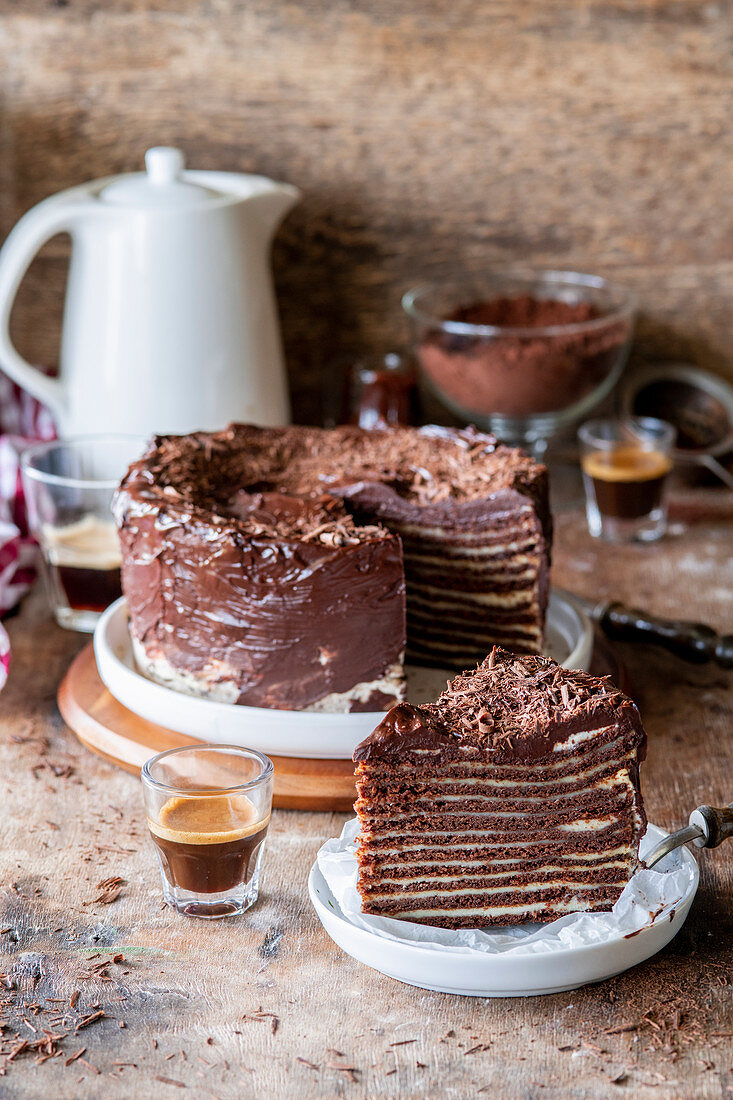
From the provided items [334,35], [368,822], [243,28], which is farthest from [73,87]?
[368,822]

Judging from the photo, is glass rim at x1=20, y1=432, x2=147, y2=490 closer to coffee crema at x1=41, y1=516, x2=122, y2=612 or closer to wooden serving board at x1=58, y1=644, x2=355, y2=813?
coffee crema at x1=41, y1=516, x2=122, y2=612

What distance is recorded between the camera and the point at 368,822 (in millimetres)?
1483

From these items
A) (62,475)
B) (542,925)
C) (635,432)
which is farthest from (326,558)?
(635,432)

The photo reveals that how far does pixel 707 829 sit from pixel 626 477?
4.43ft

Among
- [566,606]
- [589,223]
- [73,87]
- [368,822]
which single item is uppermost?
[73,87]

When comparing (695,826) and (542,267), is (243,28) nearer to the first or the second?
(542,267)

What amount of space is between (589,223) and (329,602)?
1798 mm

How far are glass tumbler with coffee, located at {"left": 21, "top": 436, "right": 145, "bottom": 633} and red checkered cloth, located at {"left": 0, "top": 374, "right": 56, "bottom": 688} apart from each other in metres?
0.10

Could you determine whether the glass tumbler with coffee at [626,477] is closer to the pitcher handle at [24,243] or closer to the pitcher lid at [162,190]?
the pitcher lid at [162,190]

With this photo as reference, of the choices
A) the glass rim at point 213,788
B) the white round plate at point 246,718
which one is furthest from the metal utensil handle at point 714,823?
the glass rim at point 213,788

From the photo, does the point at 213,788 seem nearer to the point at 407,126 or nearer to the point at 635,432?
the point at 635,432

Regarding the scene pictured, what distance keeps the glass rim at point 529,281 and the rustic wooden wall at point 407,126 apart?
0.22 feet

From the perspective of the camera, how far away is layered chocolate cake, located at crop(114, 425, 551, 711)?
6.05ft

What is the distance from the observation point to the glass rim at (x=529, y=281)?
282cm
